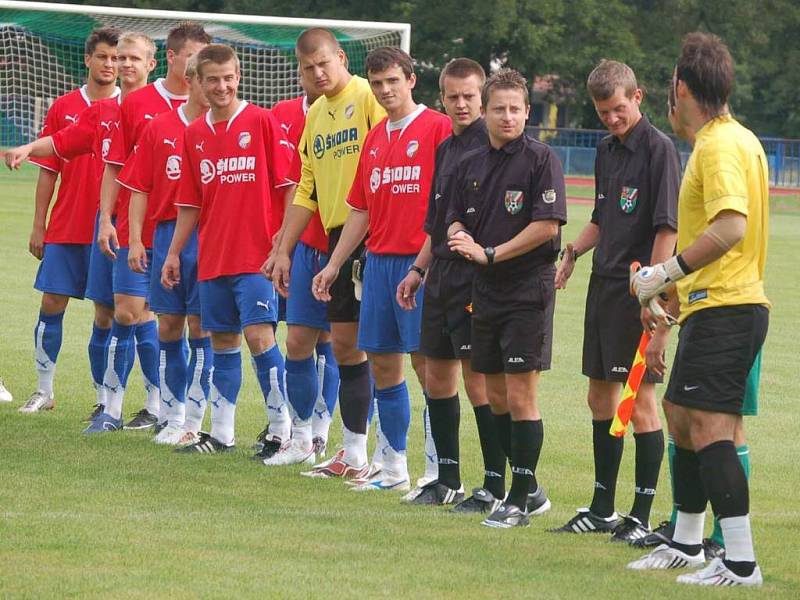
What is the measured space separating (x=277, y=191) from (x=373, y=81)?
4.59 feet

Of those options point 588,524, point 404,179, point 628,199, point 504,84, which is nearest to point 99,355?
point 404,179

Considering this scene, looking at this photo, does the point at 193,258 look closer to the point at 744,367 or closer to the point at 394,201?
the point at 394,201

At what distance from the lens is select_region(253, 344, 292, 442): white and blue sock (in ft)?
27.9

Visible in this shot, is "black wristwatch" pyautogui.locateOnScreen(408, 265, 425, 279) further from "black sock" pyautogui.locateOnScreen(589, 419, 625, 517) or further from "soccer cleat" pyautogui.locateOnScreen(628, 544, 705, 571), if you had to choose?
"soccer cleat" pyautogui.locateOnScreen(628, 544, 705, 571)

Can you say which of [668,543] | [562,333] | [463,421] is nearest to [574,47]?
[562,333]

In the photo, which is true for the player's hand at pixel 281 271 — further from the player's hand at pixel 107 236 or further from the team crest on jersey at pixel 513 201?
the team crest on jersey at pixel 513 201

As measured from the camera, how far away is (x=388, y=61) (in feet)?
24.1

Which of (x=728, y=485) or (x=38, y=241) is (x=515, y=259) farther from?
(x=38, y=241)

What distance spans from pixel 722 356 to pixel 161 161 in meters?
4.51

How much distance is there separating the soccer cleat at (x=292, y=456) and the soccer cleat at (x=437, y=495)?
3.99 ft

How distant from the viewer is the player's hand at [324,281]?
24.9 ft

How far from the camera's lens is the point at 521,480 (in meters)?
6.66

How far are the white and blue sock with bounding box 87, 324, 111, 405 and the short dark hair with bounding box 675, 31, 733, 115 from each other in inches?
208

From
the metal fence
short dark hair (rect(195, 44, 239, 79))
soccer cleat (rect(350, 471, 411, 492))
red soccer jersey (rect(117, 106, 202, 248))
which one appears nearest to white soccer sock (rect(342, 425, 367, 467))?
soccer cleat (rect(350, 471, 411, 492))
